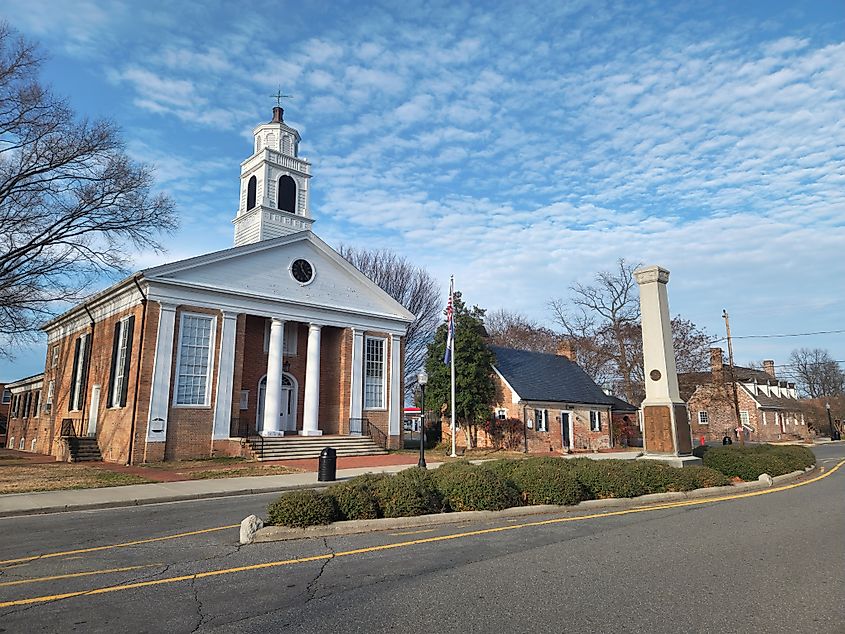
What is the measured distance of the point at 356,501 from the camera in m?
9.08

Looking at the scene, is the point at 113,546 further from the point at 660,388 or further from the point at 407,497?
the point at 660,388

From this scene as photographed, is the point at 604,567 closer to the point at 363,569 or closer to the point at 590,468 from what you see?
the point at 363,569

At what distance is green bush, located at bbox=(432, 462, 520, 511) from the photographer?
998 cm

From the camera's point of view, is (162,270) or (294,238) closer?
(162,270)

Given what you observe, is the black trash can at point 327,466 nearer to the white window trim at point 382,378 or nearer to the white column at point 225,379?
the white column at point 225,379

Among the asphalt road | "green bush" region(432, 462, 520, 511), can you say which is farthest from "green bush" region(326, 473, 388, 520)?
"green bush" region(432, 462, 520, 511)

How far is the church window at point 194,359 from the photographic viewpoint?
24.5 meters

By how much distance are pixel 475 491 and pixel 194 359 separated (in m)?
18.3

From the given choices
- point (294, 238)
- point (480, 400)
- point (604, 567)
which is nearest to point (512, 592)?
point (604, 567)

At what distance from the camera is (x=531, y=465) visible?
12.1 metres

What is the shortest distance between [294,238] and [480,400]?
43.3 feet

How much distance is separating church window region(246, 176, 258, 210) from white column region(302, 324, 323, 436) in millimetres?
8670

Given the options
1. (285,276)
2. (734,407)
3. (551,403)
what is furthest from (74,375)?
(734,407)

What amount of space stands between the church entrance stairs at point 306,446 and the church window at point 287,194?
42.2ft
